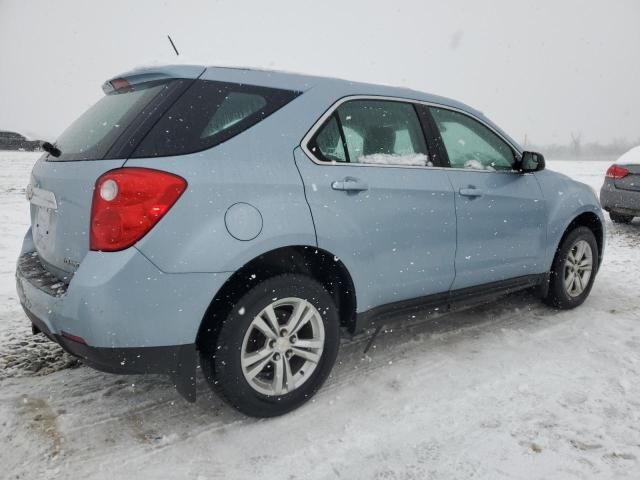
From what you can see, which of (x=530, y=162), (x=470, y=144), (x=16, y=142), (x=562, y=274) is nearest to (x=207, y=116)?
(x=470, y=144)

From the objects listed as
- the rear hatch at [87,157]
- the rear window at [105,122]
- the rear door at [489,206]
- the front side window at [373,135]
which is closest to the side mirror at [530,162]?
the rear door at [489,206]

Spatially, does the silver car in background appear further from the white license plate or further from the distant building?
the distant building

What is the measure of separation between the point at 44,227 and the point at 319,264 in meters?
1.42

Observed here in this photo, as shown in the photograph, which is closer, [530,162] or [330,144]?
[330,144]

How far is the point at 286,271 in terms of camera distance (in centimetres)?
249

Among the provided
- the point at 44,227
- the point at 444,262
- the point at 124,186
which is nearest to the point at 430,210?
the point at 444,262

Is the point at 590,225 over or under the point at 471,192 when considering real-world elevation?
under

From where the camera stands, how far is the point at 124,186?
2043mm

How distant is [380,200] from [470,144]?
1.13 metres

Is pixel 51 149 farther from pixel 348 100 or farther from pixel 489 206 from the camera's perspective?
pixel 489 206

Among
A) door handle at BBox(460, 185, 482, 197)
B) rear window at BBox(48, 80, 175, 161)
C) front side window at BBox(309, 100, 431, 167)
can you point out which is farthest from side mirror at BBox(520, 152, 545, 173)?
rear window at BBox(48, 80, 175, 161)

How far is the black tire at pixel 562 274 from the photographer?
13.4 ft

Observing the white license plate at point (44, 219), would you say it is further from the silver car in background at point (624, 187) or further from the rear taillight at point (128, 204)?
the silver car in background at point (624, 187)

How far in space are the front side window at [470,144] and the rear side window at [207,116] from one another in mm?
1276
